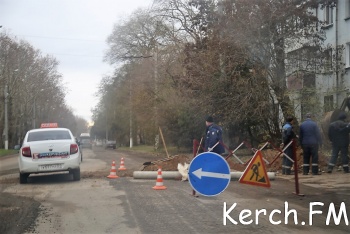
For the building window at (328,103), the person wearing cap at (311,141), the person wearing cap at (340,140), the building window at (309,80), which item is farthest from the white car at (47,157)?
the building window at (309,80)

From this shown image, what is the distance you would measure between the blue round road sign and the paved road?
496 mm

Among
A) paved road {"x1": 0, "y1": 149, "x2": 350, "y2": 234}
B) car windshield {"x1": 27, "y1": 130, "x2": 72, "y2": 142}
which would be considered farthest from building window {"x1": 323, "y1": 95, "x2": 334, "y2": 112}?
car windshield {"x1": 27, "y1": 130, "x2": 72, "y2": 142}

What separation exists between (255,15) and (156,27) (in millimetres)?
16443

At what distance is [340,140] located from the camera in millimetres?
15148

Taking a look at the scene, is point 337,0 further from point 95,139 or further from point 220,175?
point 95,139

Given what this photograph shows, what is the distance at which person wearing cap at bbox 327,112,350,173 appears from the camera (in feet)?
49.6

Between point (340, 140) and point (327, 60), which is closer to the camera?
point (340, 140)

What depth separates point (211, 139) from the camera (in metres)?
12.6

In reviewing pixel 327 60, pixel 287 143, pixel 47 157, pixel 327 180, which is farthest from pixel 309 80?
pixel 47 157

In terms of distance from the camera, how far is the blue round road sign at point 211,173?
27.2 ft

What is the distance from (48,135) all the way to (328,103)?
11559 millimetres

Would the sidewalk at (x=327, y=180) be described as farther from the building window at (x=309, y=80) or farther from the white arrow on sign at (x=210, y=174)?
the building window at (x=309, y=80)

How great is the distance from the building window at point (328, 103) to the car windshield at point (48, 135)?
34.6 ft

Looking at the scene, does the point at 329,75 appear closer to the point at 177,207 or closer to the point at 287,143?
the point at 287,143
